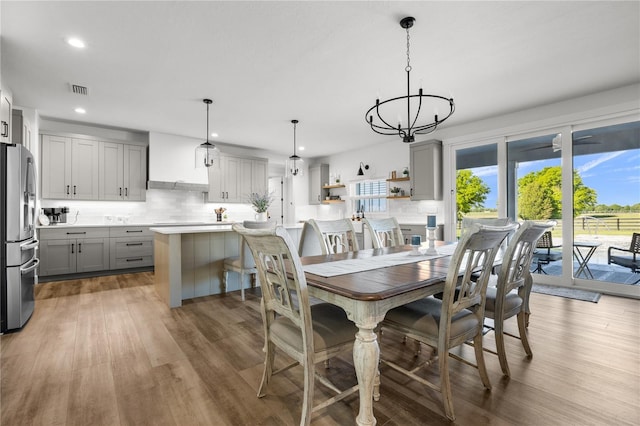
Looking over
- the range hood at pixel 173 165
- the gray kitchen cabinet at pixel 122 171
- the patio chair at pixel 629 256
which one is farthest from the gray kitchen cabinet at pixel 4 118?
the patio chair at pixel 629 256

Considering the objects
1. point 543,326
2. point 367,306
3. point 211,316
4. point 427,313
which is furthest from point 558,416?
point 211,316

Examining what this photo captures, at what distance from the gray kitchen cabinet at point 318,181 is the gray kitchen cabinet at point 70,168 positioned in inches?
180

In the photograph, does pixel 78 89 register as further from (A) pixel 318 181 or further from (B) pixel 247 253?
(A) pixel 318 181

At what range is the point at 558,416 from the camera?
1591 millimetres

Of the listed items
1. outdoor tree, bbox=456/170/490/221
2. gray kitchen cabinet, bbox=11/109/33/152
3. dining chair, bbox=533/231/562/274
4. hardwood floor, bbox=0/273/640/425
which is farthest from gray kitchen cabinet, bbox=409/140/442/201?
gray kitchen cabinet, bbox=11/109/33/152

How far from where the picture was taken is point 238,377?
1985 millimetres

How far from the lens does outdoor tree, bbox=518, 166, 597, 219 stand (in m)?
4.13

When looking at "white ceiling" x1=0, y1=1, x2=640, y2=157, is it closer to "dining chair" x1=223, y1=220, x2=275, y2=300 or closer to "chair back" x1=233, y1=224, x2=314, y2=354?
"dining chair" x1=223, y1=220, x2=275, y2=300

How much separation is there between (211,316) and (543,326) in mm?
3179

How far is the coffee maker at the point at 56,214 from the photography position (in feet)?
16.0

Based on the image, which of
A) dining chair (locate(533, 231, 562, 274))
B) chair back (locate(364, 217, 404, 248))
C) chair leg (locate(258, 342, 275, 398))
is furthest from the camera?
dining chair (locate(533, 231, 562, 274))

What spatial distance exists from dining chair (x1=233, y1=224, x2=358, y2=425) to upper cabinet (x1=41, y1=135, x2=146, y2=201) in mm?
4956

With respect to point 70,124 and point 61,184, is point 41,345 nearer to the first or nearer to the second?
point 61,184

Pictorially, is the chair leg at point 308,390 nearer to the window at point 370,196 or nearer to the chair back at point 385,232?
the chair back at point 385,232
